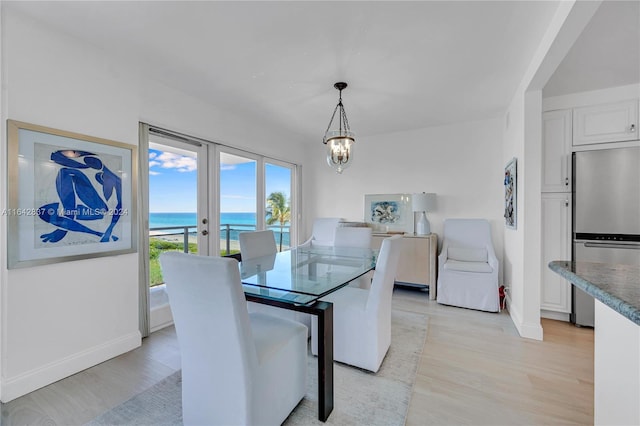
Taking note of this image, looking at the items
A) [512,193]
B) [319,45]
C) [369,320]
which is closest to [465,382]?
[369,320]

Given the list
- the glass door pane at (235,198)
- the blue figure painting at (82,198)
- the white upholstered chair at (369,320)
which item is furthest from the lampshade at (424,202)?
the blue figure painting at (82,198)

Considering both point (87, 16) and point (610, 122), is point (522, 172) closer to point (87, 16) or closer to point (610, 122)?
point (610, 122)

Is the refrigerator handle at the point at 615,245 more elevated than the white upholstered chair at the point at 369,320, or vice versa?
the refrigerator handle at the point at 615,245

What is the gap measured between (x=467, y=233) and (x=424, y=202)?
2.35 ft

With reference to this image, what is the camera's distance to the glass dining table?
152 centimetres

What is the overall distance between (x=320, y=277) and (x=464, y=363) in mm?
1353

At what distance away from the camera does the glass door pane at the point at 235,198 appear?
3.50 m

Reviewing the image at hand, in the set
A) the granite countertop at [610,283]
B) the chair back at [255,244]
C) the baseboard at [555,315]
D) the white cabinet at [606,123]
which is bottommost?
the baseboard at [555,315]

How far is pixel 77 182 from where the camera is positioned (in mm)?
2023

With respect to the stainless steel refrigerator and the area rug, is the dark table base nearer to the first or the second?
the area rug

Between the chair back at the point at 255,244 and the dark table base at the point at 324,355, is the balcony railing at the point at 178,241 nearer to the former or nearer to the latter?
the chair back at the point at 255,244

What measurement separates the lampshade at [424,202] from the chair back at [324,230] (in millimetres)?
1278

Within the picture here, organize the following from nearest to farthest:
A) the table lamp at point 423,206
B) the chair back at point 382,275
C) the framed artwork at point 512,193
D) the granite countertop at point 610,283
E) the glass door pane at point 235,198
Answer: the granite countertop at point 610,283, the chair back at point 382,275, the framed artwork at point 512,193, the glass door pane at point 235,198, the table lamp at point 423,206

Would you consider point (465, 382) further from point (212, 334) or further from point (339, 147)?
point (339, 147)
